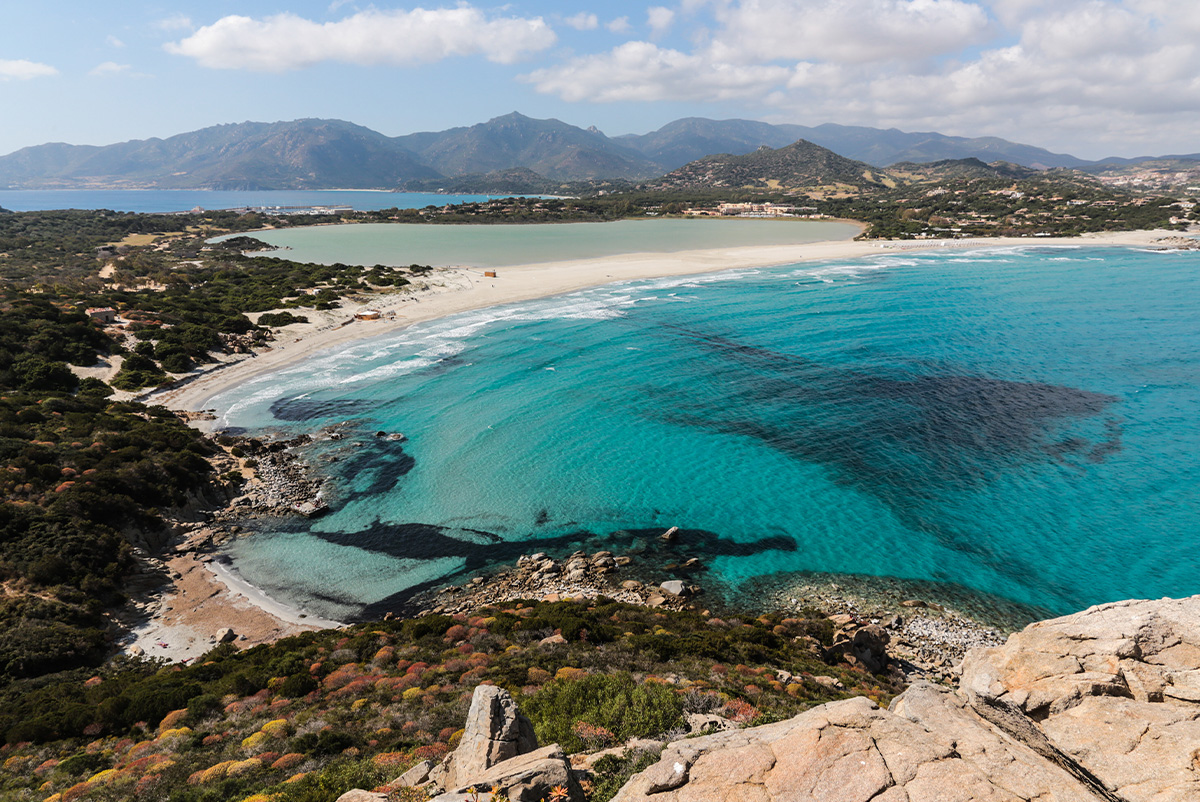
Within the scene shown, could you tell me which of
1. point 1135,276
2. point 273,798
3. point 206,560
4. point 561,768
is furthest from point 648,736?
point 1135,276

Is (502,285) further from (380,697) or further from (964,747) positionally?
(964,747)

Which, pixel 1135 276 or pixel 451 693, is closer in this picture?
pixel 451 693

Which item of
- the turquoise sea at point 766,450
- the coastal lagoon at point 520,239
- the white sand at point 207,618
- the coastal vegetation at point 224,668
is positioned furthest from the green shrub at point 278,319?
the white sand at point 207,618

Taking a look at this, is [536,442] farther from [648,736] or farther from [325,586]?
[648,736]

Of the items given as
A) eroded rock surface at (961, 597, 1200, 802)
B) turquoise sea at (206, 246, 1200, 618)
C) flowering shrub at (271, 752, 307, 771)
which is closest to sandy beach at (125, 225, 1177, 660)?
turquoise sea at (206, 246, 1200, 618)

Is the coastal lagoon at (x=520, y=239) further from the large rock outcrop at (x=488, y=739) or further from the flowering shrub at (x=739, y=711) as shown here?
the large rock outcrop at (x=488, y=739)

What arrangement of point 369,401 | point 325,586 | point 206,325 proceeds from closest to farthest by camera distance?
1. point 325,586
2. point 369,401
3. point 206,325
